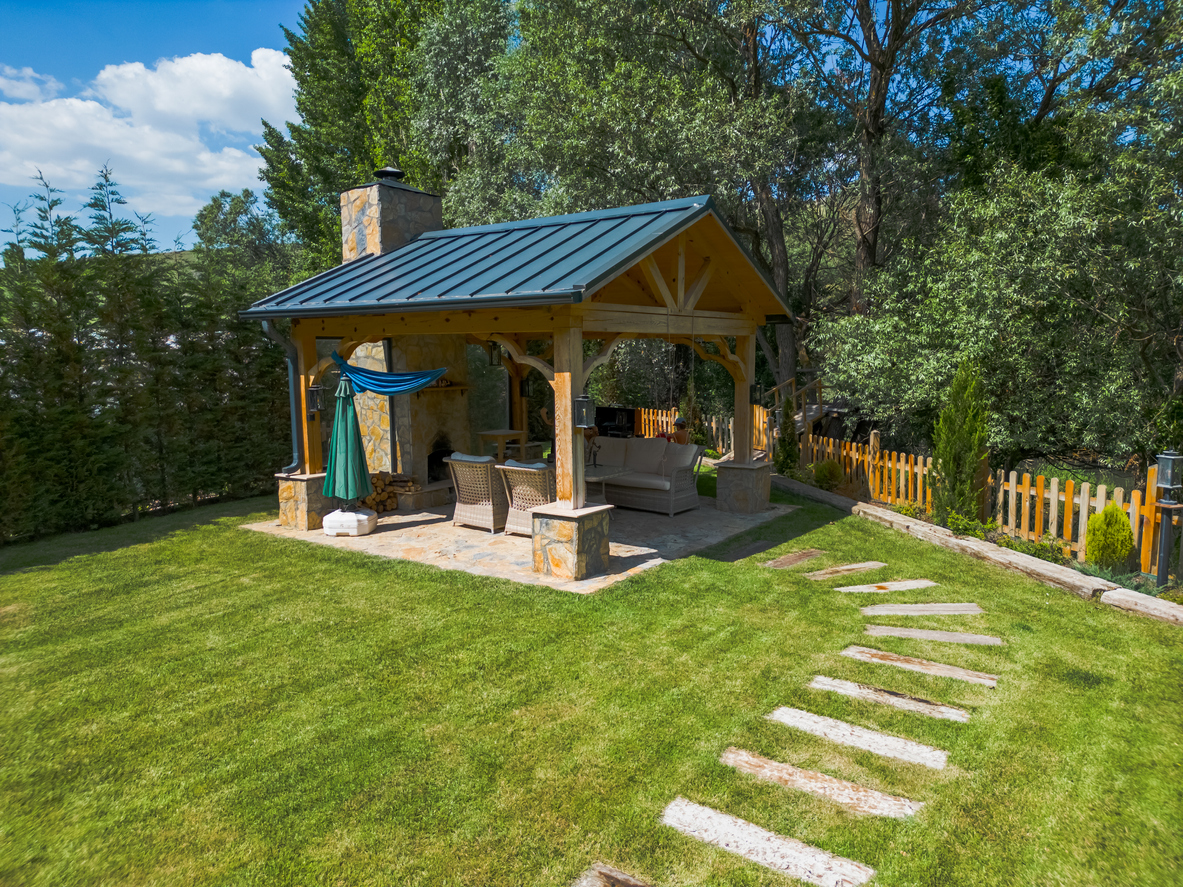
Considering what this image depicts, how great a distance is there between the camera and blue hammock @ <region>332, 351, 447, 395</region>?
29.6 feet

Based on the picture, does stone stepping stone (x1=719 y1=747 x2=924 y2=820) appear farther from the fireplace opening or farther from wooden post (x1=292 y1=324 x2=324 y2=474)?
the fireplace opening

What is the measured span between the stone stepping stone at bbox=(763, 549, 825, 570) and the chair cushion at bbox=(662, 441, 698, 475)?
2473 mm

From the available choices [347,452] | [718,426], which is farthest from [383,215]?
[718,426]

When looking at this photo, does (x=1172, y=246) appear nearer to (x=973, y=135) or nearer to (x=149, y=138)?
(x=973, y=135)

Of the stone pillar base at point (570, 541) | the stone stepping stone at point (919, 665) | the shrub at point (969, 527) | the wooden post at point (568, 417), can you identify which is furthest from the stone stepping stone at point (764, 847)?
the shrub at point (969, 527)

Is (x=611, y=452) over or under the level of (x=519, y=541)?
over

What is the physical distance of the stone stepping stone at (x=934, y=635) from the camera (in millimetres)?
5656

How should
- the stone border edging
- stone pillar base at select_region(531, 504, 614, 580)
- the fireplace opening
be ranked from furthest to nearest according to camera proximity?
the fireplace opening → stone pillar base at select_region(531, 504, 614, 580) → the stone border edging

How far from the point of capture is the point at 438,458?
1118cm

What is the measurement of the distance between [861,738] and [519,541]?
533cm

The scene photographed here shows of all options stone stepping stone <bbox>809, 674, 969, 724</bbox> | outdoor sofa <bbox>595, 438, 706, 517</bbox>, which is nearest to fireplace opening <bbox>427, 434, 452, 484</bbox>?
outdoor sofa <bbox>595, 438, 706, 517</bbox>

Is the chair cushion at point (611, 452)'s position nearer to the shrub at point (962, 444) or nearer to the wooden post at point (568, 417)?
the wooden post at point (568, 417)

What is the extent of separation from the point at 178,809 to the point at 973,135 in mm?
15559

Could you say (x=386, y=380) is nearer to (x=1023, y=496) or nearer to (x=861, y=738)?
(x=861, y=738)
